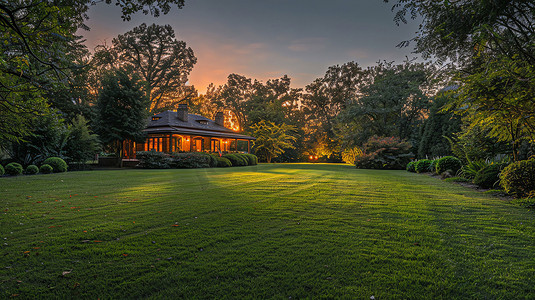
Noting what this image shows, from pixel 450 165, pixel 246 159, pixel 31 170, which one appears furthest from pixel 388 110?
pixel 31 170

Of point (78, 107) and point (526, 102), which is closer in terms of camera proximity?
point (526, 102)

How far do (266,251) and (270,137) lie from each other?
1246 inches

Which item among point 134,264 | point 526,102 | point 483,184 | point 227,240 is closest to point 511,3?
point 526,102

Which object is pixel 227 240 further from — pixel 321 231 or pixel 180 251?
pixel 321 231

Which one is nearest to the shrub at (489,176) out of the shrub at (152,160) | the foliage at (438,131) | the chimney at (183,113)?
the foliage at (438,131)

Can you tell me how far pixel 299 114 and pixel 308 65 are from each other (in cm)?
1768

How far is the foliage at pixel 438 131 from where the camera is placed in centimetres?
1850

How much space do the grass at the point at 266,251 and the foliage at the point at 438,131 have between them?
16.1 metres

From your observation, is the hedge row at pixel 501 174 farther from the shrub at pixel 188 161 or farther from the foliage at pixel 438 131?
the shrub at pixel 188 161

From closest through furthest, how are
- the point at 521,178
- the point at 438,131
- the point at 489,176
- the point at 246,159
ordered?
the point at 521,178 → the point at 489,176 → the point at 438,131 → the point at 246,159

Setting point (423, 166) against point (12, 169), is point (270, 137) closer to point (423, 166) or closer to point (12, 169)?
point (423, 166)

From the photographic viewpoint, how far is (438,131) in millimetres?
20031

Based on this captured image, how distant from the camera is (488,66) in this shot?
519 cm

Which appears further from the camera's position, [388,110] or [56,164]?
[388,110]
